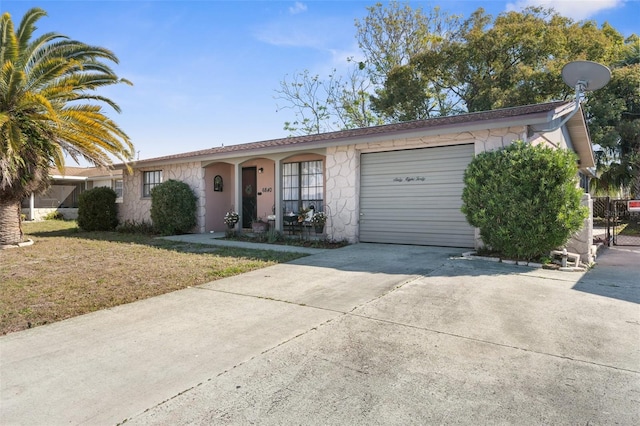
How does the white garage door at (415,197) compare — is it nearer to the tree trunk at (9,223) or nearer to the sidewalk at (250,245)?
the sidewalk at (250,245)

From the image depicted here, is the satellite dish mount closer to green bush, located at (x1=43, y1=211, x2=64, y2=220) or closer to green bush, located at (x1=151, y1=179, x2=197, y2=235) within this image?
green bush, located at (x1=151, y1=179, x2=197, y2=235)

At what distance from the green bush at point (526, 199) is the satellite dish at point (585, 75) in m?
1.93

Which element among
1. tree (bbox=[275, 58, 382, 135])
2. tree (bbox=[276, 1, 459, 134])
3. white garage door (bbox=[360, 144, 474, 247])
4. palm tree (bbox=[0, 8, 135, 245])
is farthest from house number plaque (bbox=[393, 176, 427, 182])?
tree (bbox=[275, 58, 382, 135])

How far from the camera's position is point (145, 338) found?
3553mm

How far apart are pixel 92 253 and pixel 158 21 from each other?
6053 mm

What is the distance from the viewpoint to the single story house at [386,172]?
820 centimetres

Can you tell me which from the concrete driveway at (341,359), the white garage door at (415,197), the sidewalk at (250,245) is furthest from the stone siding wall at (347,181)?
the concrete driveway at (341,359)

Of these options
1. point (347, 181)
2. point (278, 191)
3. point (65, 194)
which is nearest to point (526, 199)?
point (347, 181)

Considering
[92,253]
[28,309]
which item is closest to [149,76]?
[92,253]

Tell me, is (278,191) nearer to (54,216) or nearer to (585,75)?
(585,75)

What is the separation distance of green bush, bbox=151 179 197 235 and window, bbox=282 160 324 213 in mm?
3820

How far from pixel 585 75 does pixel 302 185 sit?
24.9 feet

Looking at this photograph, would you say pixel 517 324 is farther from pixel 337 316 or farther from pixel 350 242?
pixel 350 242

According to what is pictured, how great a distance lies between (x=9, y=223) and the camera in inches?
400
